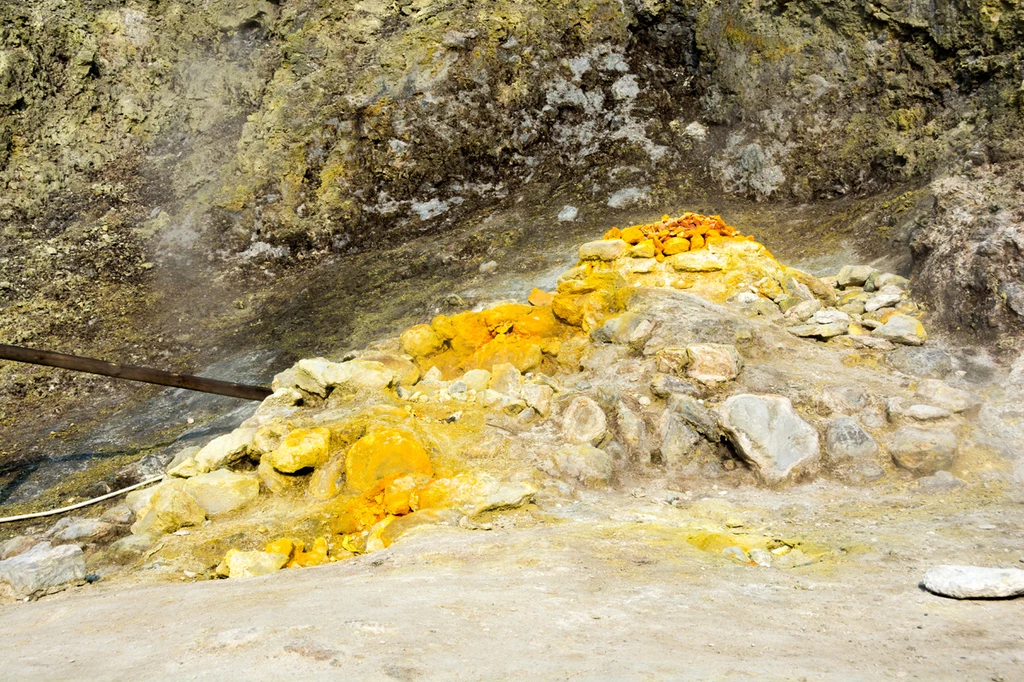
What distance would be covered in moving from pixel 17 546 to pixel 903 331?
22.1 ft

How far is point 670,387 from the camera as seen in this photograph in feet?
18.5

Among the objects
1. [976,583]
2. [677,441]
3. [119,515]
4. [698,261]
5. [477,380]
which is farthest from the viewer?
[698,261]

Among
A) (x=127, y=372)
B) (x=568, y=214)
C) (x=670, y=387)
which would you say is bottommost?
(x=670, y=387)

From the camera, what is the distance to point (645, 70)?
11711mm

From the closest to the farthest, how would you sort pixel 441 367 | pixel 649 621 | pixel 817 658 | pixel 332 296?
pixel 817 658, pixel 649 621, pixel 441 367, pixel 332 296

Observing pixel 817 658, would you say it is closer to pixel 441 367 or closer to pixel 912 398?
pixel 912 398

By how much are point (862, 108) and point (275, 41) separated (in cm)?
876

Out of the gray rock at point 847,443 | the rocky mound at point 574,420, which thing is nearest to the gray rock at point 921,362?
the rocky mound at point 574,420

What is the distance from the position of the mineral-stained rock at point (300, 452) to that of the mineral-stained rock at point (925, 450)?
377 centimetres

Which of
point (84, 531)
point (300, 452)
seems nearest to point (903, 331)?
point (300, 452)

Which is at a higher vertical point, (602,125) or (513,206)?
(602,125)

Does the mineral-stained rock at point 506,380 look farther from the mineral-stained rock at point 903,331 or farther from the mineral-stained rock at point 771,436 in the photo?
the mineral-stained rock at point 903,331

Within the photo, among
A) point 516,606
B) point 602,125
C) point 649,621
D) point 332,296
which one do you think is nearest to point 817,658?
point 649,621

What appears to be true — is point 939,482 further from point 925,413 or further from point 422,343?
point 422,343
